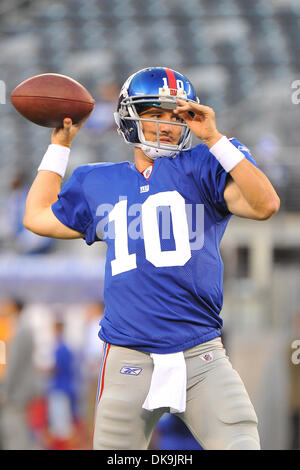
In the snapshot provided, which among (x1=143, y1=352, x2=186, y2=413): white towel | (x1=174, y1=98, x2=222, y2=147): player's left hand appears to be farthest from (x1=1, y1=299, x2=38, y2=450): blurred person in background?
(x1=174, y1=98, x2=222, y2=147): player's left hand

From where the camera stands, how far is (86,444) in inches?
273

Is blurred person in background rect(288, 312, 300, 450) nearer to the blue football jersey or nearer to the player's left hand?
the blue football jersey

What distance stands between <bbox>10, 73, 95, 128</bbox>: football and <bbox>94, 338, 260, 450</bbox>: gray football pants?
920mm

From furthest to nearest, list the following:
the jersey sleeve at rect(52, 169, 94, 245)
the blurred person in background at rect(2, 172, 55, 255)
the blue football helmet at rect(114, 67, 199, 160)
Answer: the blurred person in background at rect(2, 172, 55, 255) < the jersey sleeve at rect(52, 169, 94, 245) < the blue football helmet at rect(114, 67, 199, 160)

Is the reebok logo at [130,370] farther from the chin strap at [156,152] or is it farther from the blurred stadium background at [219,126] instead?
the blurred stadium background at [219,126]

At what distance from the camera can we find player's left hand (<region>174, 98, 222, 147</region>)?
230 cm

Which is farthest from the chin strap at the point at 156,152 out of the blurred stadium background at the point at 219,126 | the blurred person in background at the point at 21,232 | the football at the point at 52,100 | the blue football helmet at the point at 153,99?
the blurred person in background at the point at 21,232

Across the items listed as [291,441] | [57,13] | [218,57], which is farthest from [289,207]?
[57,13]

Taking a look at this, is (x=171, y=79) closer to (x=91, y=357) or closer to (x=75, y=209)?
(x=75, y=209)

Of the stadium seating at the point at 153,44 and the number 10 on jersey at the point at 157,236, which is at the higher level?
the stadium seating at the point at 153,44

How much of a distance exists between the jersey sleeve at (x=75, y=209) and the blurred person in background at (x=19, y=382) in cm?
376

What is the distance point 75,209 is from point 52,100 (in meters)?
0.45

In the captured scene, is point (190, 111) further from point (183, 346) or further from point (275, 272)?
point (275, 272)

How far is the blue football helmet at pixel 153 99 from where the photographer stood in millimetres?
2518
